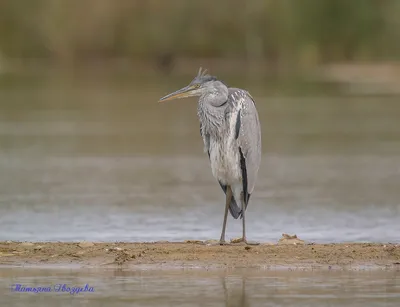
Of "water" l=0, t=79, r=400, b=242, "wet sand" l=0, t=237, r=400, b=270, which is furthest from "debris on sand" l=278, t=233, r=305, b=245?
"water" l=0, t=79, r=400, b=242

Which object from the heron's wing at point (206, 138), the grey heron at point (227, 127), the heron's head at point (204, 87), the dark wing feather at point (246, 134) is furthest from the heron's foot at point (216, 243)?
the heron's head at point (204, 87)

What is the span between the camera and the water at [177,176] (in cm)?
1327

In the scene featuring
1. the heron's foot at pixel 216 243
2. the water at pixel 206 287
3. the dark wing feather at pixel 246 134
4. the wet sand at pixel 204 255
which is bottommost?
the water at pixel 206 287

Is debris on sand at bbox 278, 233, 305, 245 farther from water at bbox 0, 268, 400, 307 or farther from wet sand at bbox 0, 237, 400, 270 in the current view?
water at bbox 0, 268, 400, 307

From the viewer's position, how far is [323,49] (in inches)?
2758

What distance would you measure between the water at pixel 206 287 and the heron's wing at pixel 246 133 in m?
1.39

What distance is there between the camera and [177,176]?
18.1 meters

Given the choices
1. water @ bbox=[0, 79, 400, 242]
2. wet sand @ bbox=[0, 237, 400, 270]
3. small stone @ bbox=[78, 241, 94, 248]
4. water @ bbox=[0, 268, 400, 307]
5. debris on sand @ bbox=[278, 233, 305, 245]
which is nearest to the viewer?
water @ bbox=[0, 268, 400, 307]

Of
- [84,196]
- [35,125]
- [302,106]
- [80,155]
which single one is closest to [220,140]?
[84,196]

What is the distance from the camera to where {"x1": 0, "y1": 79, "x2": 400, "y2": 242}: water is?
13.3 meters

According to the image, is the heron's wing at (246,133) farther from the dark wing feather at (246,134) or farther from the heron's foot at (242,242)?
the heron's foot at (242,242)

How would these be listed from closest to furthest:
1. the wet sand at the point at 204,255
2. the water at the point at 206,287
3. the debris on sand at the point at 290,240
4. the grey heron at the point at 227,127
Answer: the water at the point at 206,287
the wet sand at the point at 204,255
the grey heron at the point at 227,127
the debris on sand at the point at 290,240

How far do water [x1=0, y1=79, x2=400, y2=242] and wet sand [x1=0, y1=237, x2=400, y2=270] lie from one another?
4.76 ft

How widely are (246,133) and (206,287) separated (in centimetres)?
227
